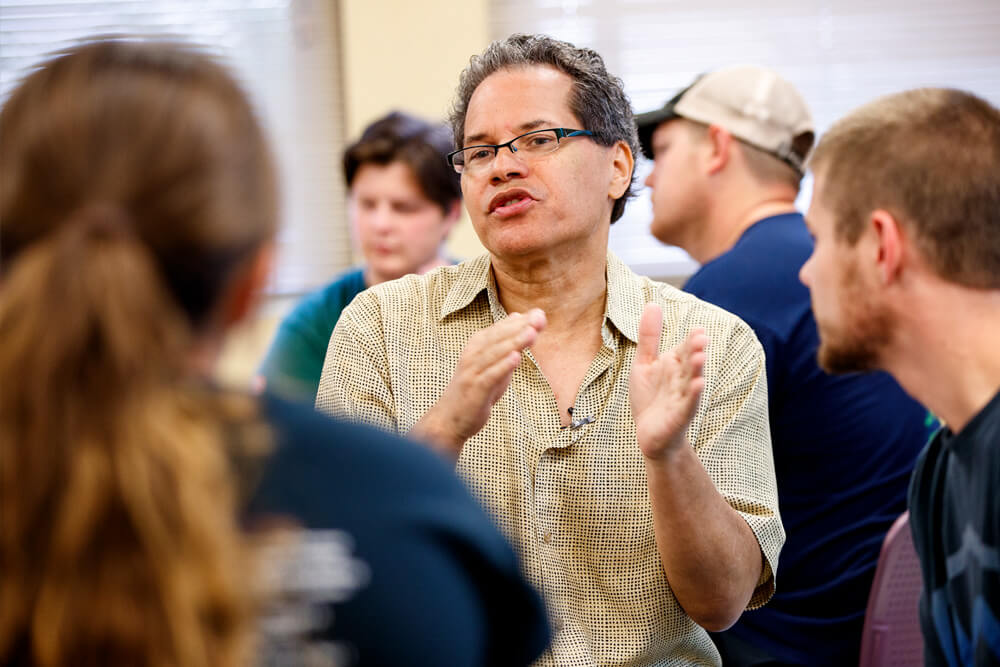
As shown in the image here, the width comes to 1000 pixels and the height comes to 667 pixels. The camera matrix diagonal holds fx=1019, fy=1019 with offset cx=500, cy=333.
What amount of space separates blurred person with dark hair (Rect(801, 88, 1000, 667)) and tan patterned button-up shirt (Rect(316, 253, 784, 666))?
36 centimetres

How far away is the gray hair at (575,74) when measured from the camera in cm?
176

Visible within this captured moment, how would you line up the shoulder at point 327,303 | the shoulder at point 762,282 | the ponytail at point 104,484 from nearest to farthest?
the ponytail at point 104,484 → the shoulder at point 762,282 → the shoulder at point 327,303

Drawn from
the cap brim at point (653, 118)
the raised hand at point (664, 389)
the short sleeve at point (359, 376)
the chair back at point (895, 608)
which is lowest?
the chair back at point (895, 608)

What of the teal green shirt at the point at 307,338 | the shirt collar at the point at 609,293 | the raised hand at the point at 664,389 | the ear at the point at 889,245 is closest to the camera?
the ear at the point at 889,245

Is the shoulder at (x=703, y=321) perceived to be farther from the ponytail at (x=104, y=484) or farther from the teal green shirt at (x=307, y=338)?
the ponytail at (x=104, y=484)

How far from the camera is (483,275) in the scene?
1.75 metres

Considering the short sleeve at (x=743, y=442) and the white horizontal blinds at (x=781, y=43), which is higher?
the white horizontal blinds at (x=781, y=43)

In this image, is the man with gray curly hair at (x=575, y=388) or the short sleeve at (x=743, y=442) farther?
the short sleeve at (x=743, y=442)

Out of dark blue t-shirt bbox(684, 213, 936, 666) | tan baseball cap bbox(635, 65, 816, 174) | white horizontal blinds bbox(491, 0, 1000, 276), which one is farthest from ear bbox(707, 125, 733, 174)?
white horizontal blinds bbox(491, 0, 1000, 276)

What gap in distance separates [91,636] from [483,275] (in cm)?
113

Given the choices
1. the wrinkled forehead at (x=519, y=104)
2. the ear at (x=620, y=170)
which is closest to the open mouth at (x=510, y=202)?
the wrinkled forehead at (x=519, y=104)

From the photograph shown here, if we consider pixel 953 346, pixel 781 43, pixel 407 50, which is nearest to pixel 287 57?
pixel 407 50

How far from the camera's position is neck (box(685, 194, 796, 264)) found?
2512 mm

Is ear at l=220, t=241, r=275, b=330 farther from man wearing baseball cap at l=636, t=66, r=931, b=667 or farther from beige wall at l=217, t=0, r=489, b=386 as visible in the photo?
beige wall at l=217, t=0, r=489, b=386
